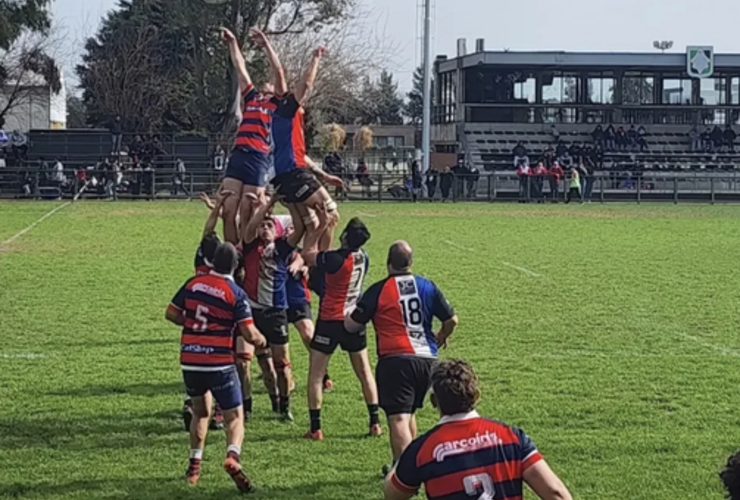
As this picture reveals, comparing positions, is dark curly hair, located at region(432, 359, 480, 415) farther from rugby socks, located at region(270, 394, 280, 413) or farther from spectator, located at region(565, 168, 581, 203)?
spectator, located at region(565, 168, 581, 203)

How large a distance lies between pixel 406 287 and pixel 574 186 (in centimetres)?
3767

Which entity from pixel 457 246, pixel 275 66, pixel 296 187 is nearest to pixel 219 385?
pixel 296 187

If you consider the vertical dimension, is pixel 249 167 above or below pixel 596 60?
below

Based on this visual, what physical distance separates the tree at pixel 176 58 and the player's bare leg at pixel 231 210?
42697 mm

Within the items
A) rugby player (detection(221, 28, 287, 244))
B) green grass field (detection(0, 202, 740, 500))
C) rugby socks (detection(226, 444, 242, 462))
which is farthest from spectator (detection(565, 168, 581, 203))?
rugby socks (detection(226, 444, 242, 462))

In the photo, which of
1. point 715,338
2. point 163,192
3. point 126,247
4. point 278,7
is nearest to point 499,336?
point 715,338

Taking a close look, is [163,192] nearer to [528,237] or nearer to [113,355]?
[528,237]

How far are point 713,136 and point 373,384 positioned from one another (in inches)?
2057

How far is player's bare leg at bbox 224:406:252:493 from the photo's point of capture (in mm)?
7250

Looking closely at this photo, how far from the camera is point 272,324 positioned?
9.35 m

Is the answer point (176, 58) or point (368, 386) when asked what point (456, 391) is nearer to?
point (368, 386)

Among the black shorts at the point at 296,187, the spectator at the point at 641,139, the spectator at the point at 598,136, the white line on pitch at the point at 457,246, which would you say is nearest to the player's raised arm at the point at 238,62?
the black shorts at the point at 296,187

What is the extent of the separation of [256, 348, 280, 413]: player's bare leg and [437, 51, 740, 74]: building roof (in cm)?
5082

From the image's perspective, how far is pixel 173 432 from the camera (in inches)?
356
